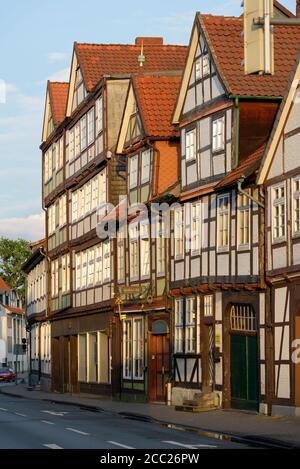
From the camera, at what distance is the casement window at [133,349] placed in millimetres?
44344

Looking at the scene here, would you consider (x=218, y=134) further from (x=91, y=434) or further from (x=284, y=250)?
(x=91, y=434)

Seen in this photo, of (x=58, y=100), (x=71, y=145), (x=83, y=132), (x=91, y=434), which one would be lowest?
(x=91, y=434)

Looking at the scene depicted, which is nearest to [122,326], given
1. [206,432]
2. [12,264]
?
[206,432]

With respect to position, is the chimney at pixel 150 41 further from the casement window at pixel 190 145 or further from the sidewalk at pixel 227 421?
the sidewalk at pixel 227 421

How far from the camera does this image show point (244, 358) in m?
34.2

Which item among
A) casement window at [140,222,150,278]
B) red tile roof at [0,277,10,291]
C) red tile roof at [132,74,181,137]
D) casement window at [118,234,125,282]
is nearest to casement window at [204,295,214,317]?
casement window at [140,222,150,278]

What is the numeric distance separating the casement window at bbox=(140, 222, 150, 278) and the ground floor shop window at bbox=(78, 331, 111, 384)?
727cm

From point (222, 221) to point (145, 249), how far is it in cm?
874

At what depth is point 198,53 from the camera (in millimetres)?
37719

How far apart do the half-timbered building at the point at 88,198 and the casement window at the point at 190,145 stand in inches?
398

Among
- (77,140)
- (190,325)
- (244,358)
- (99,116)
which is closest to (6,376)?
(77,140)

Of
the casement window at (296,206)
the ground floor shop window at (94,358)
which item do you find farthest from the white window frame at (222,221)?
the ground floor shop window at (94,358)
